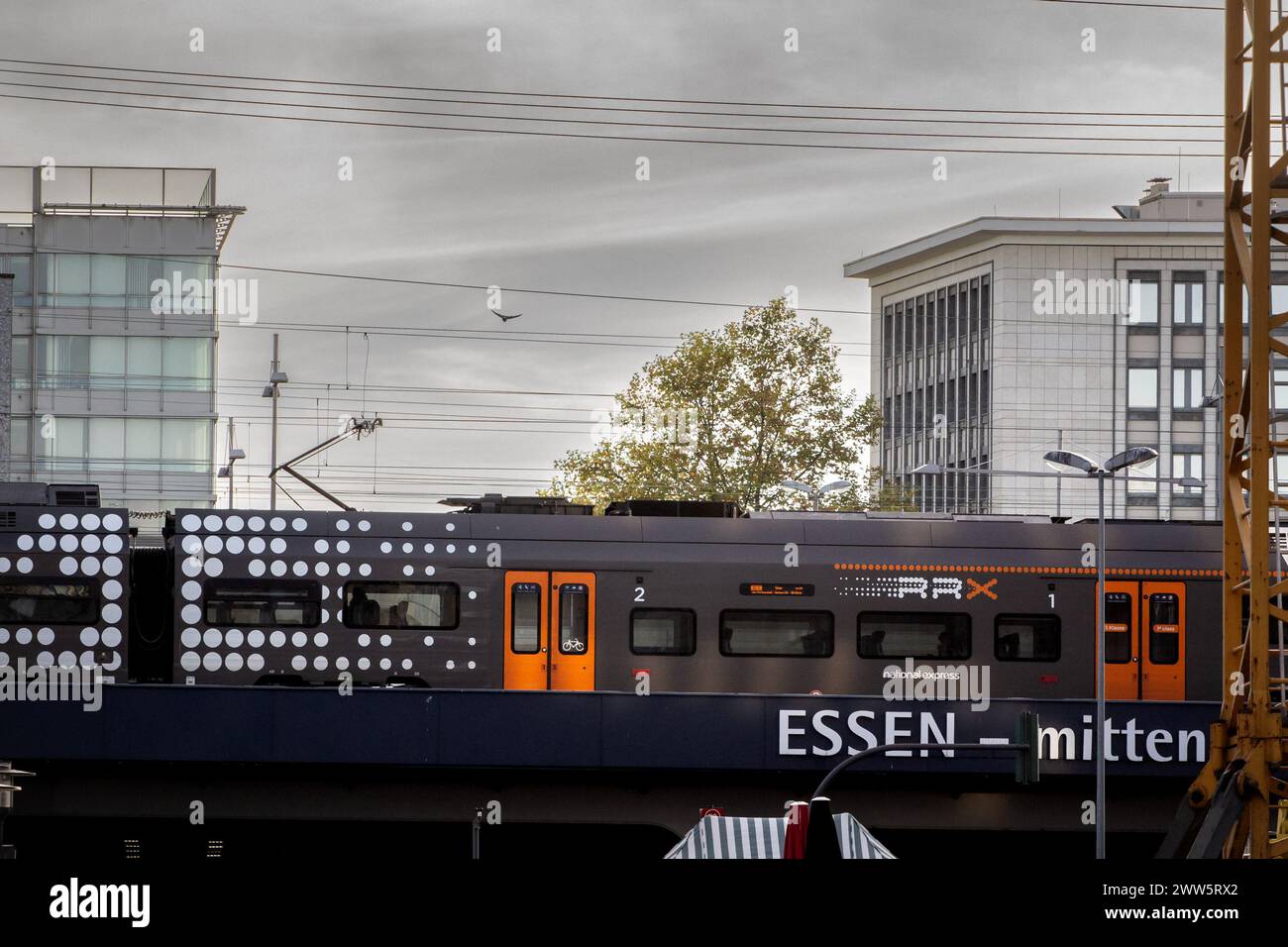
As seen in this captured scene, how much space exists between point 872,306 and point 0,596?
305 feet

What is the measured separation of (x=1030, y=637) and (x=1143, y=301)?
260 feet

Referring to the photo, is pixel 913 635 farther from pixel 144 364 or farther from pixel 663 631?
pixel 144 364

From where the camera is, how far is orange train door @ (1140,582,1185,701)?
27844mm

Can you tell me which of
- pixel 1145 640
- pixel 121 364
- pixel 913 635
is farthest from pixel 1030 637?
pixel 121 364

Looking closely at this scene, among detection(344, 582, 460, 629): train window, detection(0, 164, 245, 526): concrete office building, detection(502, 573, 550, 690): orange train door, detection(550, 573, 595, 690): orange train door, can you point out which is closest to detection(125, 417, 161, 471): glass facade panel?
detection(0, 164, 245, 526): concrete office building

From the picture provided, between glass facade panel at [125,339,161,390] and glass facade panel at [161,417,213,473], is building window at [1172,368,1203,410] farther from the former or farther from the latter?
glass facade panel at [125,339,161,390]

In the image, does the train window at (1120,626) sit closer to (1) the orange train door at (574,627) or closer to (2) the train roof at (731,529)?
(2) the train roof at (731,529)

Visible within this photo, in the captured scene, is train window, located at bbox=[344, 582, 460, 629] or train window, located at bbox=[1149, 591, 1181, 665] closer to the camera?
train window, located at bbox=[344, 582, 460, 629]

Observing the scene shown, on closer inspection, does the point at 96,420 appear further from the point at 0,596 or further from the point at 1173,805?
the point at 1173,805

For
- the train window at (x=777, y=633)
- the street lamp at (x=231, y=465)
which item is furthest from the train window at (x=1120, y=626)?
the street lamp at (x=231, y=465)

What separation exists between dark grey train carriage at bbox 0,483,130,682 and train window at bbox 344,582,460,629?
3689 mm

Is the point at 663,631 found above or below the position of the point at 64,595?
below

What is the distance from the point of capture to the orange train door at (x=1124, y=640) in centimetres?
2788

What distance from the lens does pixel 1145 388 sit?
102875 mm
